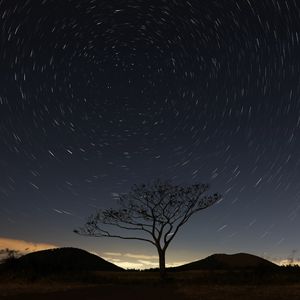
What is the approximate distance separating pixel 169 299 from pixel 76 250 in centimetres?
4677

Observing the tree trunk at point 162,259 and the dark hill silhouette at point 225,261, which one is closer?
the tree trunk at point 162,259

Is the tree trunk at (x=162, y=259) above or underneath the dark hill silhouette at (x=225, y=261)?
underneath

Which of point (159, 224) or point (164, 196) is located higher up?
point (164, 196)

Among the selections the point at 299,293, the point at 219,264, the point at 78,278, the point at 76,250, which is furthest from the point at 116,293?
the point at 76,250

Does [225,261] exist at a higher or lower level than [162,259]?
higher

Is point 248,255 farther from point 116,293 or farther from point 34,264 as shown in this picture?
point 116,293

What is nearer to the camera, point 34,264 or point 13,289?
point 13,289

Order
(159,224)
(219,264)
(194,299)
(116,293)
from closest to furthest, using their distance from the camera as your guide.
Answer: (194,299) < (116,293) < (159,224) < (219,264)

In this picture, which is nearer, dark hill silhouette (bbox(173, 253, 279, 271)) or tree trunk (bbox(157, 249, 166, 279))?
tree trunk (bbox(157, 249, 166, 279))

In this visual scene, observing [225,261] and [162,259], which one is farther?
[225,261]

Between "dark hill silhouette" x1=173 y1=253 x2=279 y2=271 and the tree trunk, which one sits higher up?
"dark hill silhouette" x1=173 y1=253 x2=279 y2=271

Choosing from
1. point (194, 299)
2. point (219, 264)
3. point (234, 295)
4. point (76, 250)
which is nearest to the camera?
point (194, 299)

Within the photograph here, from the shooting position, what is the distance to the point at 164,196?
45.3 meters

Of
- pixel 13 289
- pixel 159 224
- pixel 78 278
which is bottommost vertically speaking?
pixel 13 289
